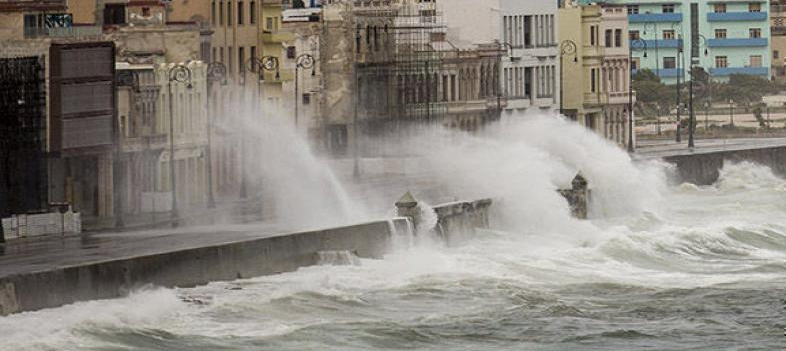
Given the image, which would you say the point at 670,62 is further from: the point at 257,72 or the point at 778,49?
the point at 257,72

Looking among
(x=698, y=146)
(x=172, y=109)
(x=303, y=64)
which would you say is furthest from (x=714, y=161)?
(x=172, y=109)

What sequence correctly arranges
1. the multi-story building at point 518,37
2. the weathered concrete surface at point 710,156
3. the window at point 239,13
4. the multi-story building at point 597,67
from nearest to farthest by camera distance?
the window at point 239,13
the weathered concrete surface at point 710,156
the multi-story building at point 518,37
the multi-story building at point 597,67

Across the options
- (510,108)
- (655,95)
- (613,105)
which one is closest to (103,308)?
(510,108)

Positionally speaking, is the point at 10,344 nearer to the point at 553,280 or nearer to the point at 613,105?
the point at 553,280

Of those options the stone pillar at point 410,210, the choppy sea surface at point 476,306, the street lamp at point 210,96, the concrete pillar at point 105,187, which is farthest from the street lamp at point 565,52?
the concrete pillar at point 105,187

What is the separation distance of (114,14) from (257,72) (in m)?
7.48

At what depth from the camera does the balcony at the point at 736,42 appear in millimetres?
173625

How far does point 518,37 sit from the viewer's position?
363 feet

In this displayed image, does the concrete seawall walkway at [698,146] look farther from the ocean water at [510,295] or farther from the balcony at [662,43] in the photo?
the balcony at [662,43]

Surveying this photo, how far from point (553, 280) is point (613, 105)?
53.2 metres

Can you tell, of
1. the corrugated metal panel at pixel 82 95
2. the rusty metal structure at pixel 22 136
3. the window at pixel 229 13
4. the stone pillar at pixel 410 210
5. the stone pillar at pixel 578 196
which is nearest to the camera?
the rusty metal structure at pixel 22 136

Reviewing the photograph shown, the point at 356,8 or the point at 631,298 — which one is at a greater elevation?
the point at 356,8

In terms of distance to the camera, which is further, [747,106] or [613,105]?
[747,106]

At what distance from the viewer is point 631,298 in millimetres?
60625
